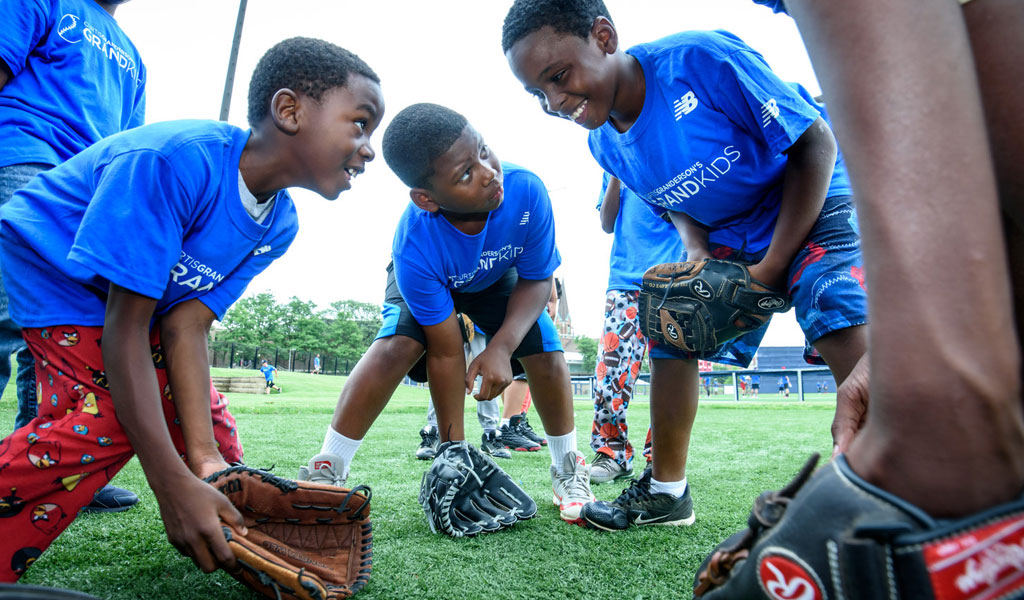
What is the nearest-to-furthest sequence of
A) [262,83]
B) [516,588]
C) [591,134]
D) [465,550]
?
[516,588] < [465,550] < [262,83] < [591,134]

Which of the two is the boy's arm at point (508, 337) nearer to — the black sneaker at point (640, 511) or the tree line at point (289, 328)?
the black sneaker at point (640, 511)

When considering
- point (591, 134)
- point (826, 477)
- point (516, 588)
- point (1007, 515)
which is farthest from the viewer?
point (591, 134)

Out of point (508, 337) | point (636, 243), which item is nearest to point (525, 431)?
point (636, 243)

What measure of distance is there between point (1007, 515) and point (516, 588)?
45.8 inches

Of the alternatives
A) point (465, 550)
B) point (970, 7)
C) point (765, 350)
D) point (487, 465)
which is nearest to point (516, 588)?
point (465, 550)

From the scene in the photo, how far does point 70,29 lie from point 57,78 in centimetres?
20

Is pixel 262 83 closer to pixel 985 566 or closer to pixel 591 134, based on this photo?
pixel 591 134

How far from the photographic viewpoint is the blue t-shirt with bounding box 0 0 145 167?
2002 mm

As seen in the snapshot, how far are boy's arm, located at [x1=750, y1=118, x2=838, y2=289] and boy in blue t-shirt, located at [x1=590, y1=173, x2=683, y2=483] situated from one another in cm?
153

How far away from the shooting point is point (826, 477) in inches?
26.0

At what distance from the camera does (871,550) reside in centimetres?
57

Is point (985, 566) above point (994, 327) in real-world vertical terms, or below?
below

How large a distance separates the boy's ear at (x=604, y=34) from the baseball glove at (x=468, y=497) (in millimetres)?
1613

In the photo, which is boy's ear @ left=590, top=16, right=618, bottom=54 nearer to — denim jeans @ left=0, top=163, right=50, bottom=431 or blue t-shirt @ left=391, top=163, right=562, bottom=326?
blue t-shirt @ left=391, top=163, right=562, bottom=326
